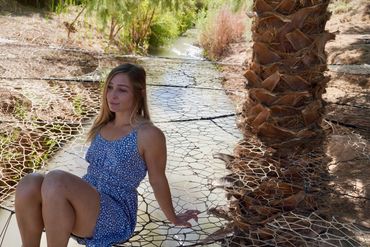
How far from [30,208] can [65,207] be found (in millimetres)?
125

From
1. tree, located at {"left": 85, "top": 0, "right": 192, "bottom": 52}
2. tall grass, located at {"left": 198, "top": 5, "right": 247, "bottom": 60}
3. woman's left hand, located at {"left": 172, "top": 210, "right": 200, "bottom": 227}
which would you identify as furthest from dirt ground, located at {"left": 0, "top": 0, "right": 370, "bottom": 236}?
woman's left hand, located at {"left": 172, "top": 210, "right": 200, "bottom": 227}

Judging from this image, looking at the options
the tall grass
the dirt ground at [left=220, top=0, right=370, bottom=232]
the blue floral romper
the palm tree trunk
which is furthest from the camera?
the tall grass

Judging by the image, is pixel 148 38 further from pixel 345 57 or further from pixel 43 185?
pixel 43 185

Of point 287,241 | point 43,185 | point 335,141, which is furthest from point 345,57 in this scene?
point 43,185

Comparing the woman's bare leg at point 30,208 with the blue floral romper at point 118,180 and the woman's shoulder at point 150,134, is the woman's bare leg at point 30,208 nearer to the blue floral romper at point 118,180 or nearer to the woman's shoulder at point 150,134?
the blue floral romper at point 118,180

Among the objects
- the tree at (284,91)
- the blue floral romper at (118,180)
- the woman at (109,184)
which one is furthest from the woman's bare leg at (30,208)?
the tree at (284,91)

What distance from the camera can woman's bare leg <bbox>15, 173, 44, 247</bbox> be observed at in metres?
1.25

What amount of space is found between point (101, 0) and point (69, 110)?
1.68m

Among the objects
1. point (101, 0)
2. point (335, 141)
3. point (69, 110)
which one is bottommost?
point (69, 110)

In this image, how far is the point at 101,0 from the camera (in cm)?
437

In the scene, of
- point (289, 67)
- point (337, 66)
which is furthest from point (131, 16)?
point (289, 67)

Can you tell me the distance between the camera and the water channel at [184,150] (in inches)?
77.3

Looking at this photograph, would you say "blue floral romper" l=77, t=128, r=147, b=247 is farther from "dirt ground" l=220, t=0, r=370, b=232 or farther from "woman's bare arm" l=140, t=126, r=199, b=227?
"dirt ground" l=220, t=0, r=370, b=232

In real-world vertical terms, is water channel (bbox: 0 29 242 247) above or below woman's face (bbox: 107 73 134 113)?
below
